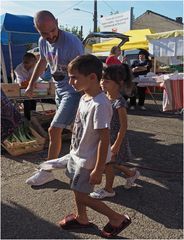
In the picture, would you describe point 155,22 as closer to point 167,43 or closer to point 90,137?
point 167,43

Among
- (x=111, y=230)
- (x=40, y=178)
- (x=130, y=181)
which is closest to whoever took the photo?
(x=111, y=230)

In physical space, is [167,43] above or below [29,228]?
above

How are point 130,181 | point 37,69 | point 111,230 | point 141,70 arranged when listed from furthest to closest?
point 141,70, point 37,69, point 130,181, point 111,230

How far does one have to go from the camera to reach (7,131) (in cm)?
318

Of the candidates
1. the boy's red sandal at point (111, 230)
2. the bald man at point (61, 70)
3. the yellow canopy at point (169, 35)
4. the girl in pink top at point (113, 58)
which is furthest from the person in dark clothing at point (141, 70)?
the boy's red sandal at point (111, 230)

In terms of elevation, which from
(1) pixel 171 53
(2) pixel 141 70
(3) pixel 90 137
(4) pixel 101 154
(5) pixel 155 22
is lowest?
(4) pixel 101 154

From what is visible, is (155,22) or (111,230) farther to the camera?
(155,22)

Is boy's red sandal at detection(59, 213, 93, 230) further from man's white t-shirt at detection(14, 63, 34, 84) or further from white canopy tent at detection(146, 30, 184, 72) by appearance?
white canopy tent at detection(146, 30, 184, 72)

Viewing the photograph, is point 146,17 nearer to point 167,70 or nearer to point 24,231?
point 167,70

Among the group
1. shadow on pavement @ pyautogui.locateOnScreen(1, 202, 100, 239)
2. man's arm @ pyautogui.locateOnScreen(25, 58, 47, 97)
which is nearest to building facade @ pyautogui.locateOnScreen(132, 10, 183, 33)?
man's arm @ pyautogui.locateOnScreen(25, 58, 47, 97)

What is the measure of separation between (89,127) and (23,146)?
2788 mm

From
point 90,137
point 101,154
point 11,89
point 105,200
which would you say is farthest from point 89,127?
point 11,89

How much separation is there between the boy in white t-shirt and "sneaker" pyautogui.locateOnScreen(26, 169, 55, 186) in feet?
3.74

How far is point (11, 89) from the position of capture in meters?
6.27
